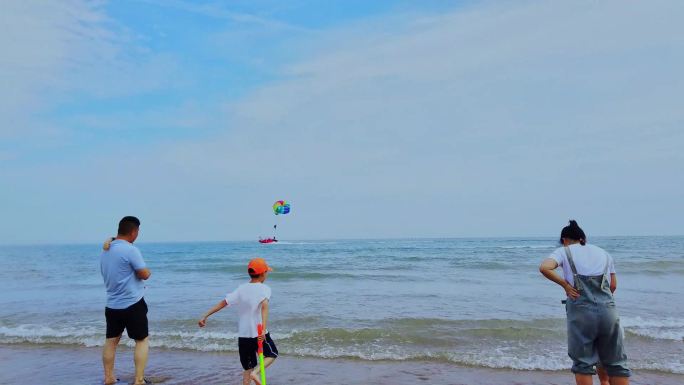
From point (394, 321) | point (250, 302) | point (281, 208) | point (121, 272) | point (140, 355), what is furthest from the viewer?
point (281, 208)

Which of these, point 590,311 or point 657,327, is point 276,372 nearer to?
point 590,311

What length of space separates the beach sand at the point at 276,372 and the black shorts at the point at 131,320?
1.00 m

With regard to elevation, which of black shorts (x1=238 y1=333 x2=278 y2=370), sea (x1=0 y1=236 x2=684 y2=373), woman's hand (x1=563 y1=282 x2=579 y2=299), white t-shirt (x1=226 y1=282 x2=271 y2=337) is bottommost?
sea (x1=0 y1=236 x2=684 y2=373)

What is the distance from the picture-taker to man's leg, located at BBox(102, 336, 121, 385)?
5.17m

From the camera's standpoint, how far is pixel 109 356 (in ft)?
17.3

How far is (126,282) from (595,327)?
13.9ft

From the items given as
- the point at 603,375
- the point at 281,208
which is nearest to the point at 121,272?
the point at 603,375

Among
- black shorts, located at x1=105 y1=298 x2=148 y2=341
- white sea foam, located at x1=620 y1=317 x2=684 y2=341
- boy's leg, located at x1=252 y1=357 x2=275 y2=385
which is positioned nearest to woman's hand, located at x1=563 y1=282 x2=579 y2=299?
boy's leg, located at x1=252 y1=357 x2=275 y2=385

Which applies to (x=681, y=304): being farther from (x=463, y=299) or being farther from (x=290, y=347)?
(x=290, y=347)

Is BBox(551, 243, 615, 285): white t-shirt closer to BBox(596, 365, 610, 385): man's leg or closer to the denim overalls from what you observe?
the denim overalls

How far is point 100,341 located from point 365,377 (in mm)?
4688

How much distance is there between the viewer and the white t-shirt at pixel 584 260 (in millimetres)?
3936

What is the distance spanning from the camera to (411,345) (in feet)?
25.1

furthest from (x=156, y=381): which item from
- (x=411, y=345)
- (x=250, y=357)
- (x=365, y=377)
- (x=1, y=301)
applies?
(x=1, y=301)
